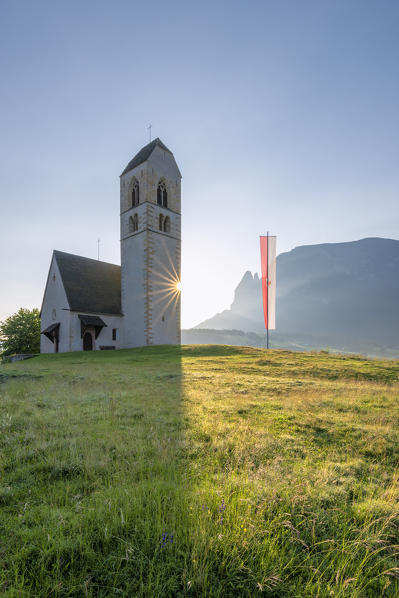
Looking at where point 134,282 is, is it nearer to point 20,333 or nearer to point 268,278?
point 268,278

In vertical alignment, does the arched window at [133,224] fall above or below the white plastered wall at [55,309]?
above

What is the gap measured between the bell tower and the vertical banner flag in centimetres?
1467

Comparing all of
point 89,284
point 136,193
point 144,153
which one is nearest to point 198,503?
point 89,284

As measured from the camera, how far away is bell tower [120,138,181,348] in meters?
35.3

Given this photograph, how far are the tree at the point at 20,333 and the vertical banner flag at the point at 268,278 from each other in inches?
1409

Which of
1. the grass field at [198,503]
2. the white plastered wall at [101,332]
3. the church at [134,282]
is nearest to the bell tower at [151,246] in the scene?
the church at [134,282]

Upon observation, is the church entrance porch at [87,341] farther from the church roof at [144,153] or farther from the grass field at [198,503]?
the grass field at [198,503]

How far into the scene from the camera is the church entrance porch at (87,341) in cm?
3375

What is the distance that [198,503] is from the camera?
2867 mm

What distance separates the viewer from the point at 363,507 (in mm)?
3154

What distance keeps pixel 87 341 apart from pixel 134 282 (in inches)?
357

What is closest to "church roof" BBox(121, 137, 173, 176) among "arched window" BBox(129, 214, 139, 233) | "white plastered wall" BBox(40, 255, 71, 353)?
"arched window" BBox(129, 214, 139, 233)

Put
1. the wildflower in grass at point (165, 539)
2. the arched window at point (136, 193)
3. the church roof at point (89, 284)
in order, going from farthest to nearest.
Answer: the arched window at point (136, 193)
the church roof at point (89, 284)
the wildflower in grass at point (165, 539)

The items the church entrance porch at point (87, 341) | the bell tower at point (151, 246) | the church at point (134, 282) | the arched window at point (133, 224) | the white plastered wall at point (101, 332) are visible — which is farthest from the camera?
the arched window at point (133, 224)
